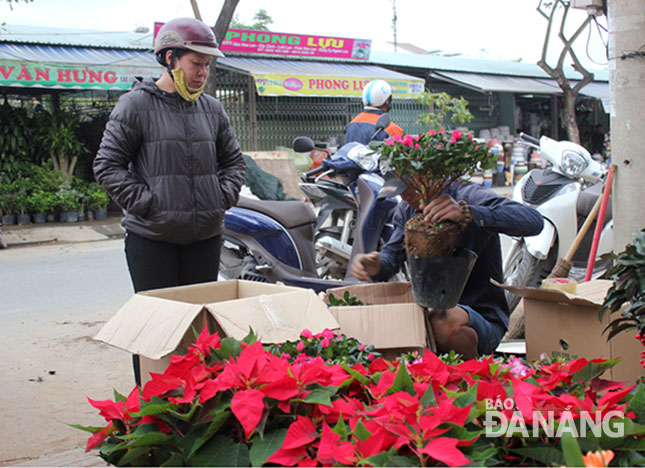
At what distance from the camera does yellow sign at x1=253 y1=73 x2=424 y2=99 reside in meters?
12.6

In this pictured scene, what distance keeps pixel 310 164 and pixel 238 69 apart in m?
2.25

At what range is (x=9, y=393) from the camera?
3832 mm

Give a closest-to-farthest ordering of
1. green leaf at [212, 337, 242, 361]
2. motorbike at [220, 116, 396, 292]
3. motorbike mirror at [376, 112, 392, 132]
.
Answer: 1. green leaf at [212, 337, 242, 361]
2. motorbike at [220, 116, 396, 292]
3. motorbike mirror at [376, 112, 392, 132]

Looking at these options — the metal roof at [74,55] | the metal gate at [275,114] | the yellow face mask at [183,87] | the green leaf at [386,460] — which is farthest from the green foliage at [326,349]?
the metal gate at [275,114]

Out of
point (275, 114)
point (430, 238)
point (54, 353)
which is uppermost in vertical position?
point (275, 114)

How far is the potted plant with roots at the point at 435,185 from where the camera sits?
229 centimetres

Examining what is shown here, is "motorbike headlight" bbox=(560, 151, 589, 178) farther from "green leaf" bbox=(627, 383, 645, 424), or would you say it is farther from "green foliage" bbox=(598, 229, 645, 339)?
"green leaf" bbox=(627, 383, 645, 424)

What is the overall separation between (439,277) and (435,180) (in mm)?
337

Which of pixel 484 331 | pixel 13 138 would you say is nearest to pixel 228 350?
pixel 484 331

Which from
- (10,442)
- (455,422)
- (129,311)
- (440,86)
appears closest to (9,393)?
(10,442)

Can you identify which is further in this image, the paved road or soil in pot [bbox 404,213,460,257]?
the paved road

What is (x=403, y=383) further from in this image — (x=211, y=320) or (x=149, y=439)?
(x=211, y=320)

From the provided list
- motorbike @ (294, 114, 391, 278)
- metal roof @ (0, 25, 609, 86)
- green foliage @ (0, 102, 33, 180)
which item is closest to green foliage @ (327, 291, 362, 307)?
motorbike @ (294, 114, 391, 278)
